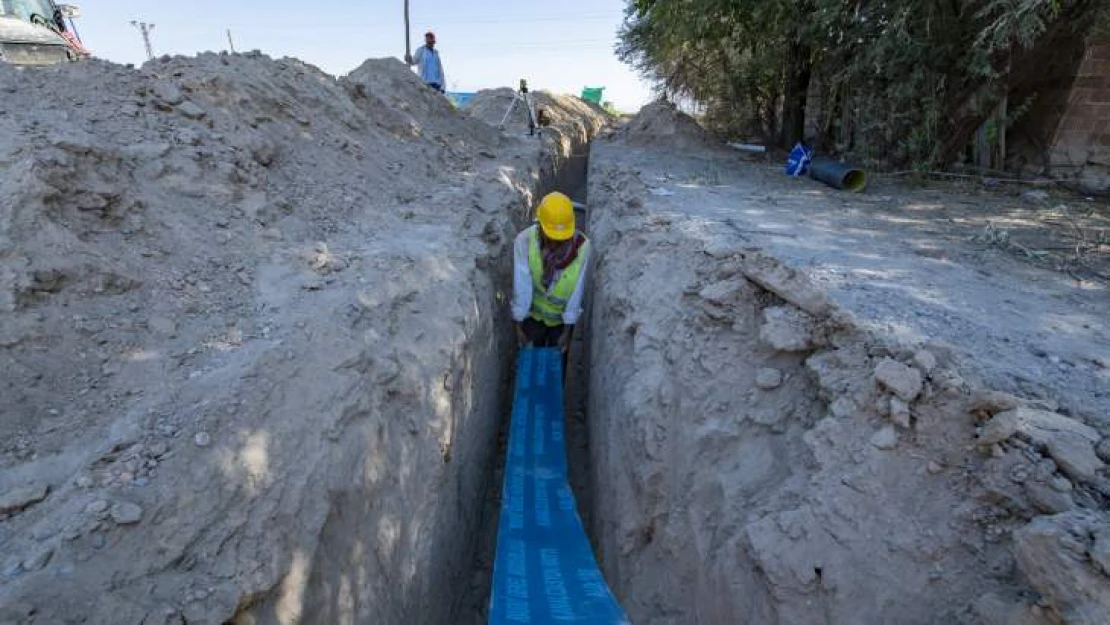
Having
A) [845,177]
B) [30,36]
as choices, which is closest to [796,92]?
[845,177]

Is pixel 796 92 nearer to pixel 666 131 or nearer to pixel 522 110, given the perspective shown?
pixel 666 131

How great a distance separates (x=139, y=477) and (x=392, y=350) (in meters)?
1.31

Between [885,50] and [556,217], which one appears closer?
[556,217]

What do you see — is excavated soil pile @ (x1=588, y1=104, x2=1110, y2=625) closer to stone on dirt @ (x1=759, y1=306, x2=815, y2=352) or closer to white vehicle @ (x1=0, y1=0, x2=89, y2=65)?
stone on dirt @ (x1=759, y1=306, x2=815, y2=352)

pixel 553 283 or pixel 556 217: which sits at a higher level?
pixel 556 217

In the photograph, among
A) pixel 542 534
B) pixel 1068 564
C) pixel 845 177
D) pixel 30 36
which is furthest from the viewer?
pixel 30 36

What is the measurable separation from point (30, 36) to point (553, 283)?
8.98m

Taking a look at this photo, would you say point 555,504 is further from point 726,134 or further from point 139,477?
point 726,134

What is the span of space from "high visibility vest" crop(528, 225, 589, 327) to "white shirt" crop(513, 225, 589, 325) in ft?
0.09

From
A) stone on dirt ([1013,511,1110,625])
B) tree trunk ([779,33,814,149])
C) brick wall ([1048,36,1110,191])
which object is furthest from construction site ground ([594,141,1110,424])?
tree trunk ([779,33,814,149])

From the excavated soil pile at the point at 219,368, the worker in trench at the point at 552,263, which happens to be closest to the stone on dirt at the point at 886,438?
the excavated soil pile at the point at 219,368

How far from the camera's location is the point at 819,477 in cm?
A: 229

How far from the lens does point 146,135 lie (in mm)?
3721

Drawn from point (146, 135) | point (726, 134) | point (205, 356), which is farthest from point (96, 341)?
point (726, 134)
